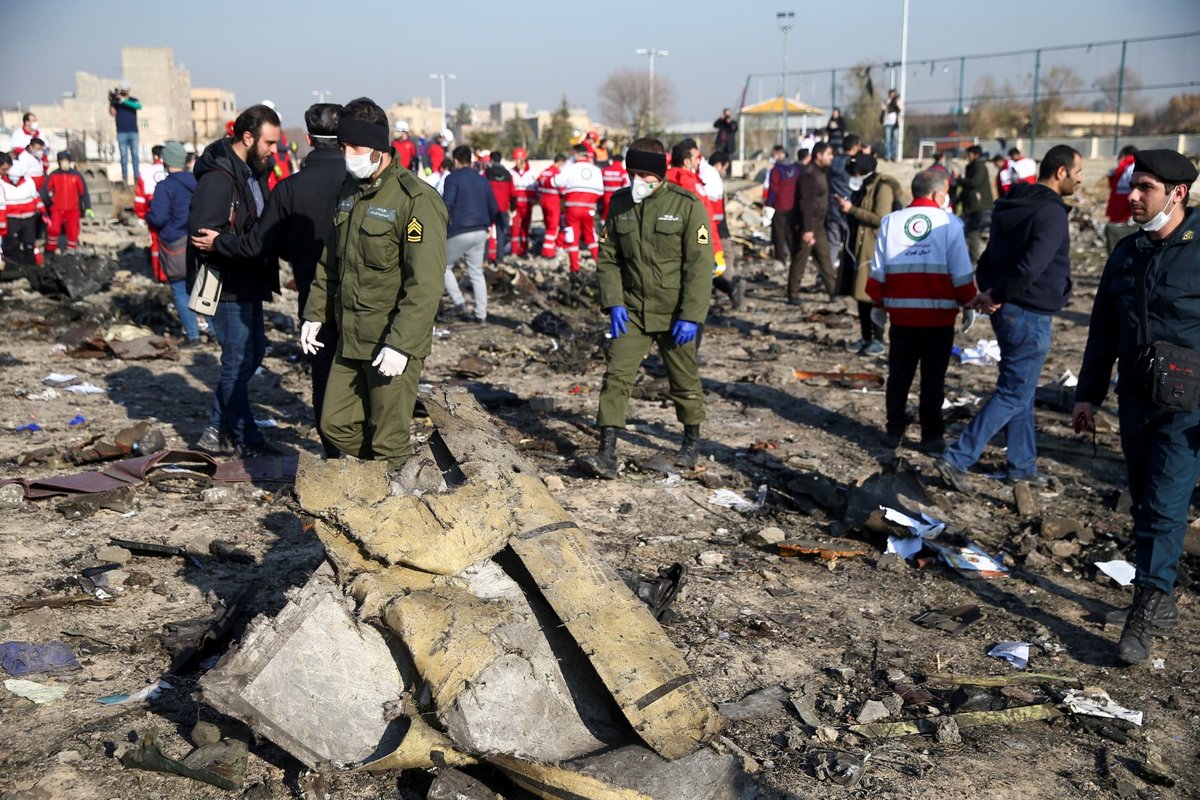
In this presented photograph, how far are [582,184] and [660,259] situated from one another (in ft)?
30.6

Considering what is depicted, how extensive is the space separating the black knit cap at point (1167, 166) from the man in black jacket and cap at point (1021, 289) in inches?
74.5

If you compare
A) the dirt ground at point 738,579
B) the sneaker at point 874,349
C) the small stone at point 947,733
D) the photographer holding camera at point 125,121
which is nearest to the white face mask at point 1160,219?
the dirt ground at point 738,579

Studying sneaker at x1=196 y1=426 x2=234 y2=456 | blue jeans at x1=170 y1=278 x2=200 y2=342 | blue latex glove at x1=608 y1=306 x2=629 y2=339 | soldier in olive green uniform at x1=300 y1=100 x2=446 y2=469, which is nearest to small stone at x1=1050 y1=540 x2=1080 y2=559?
blue latex glove at x1=608 y1=306 x2=629 y2=339

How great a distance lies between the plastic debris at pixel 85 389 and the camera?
8250 mm

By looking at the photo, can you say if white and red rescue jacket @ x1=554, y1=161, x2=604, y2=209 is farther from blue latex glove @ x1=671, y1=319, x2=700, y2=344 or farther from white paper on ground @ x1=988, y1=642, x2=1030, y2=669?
white paper on ground @ x1=988, y1=642, x2=1030, y2=669

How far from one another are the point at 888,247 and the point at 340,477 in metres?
4.39

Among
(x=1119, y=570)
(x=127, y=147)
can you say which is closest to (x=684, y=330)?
(x=1119, y=570)

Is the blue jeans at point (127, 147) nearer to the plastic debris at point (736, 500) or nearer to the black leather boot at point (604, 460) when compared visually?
the black leather boot at point (604, 460)

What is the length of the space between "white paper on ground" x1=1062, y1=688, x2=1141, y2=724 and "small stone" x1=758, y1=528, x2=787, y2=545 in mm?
1783

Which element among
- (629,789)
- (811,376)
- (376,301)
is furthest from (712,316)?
(629,789)

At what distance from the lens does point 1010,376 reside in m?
6.31

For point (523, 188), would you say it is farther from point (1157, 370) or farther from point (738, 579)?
point (1157, 370)

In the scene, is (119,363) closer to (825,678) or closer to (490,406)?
(490,406)

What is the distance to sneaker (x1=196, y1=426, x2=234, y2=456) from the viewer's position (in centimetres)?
649
